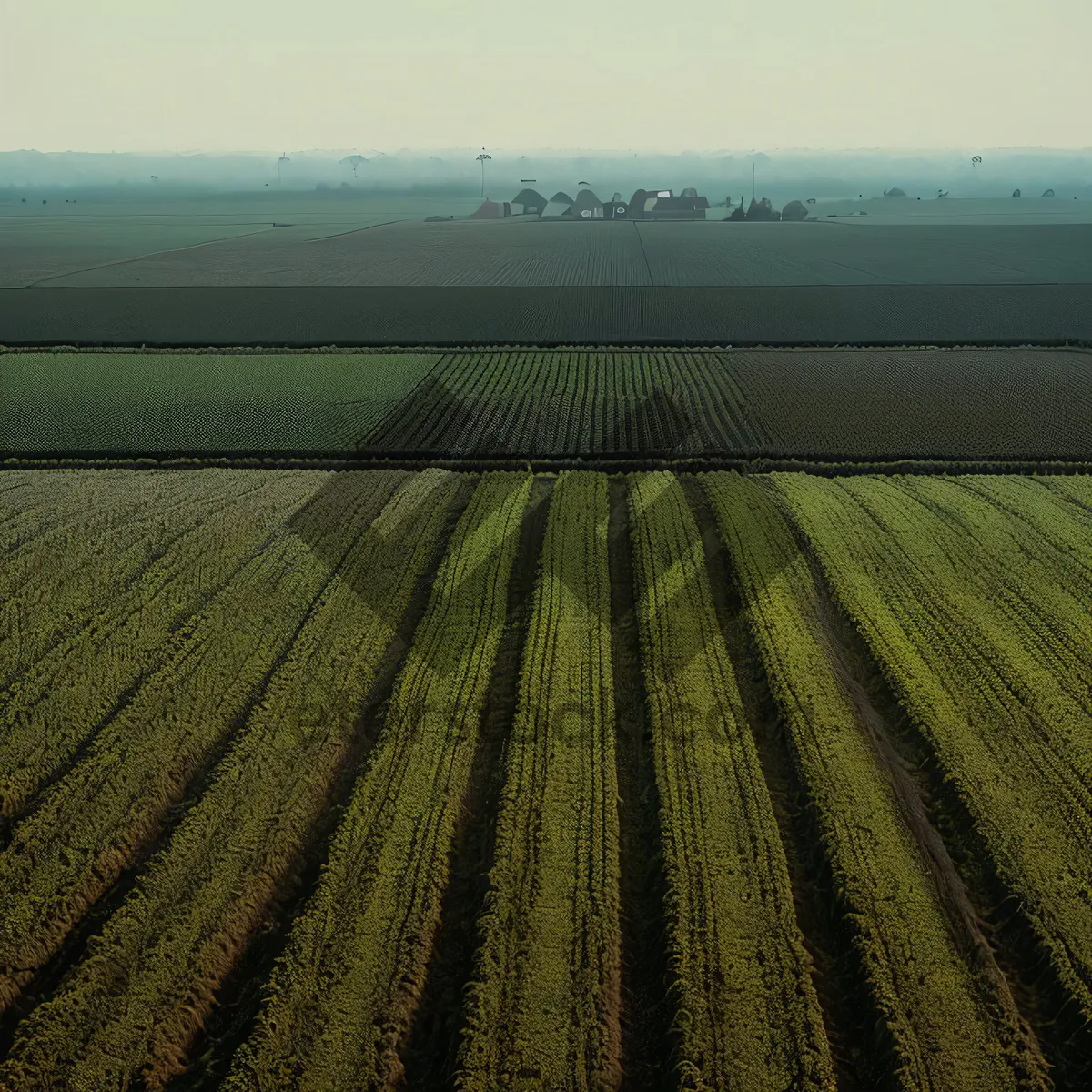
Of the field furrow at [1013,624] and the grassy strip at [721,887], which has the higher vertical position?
the field furrow at [1013,624]

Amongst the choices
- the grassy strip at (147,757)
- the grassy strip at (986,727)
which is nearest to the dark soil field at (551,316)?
the grassy strip at (986,727)

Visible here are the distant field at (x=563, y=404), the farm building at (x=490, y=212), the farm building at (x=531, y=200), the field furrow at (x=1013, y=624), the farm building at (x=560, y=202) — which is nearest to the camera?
the field furrow at (x=1013, y=624)

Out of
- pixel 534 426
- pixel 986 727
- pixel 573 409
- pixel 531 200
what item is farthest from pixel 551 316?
pixel 531 200

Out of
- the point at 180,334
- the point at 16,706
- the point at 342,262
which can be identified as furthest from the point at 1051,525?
the point at 342,262

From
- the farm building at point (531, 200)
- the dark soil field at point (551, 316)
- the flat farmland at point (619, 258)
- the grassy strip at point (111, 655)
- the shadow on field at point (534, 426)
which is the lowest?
the grassy strip at point (111, 655)

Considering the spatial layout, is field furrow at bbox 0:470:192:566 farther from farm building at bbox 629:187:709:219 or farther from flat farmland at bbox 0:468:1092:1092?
farm building at bbox 629:187:709:219

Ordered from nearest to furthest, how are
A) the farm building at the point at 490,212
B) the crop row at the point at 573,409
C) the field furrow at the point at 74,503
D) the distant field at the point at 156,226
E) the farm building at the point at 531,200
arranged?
1. the field furrow at the point at 74,503
2. the crop row at the point at 573,409
3. the distant field at the point at 156,226
4. the farm building at the point at 531,200
5. the farm building at the point at 490,212

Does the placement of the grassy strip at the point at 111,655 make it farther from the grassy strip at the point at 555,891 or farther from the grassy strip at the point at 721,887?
the grassy strip at the point at 721,887
